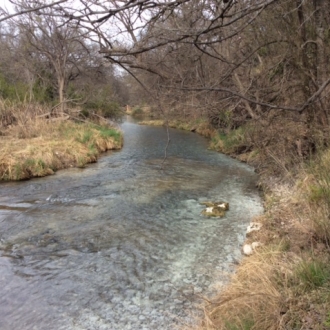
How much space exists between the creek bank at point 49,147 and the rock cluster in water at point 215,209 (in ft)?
17.8

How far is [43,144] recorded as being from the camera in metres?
11.2

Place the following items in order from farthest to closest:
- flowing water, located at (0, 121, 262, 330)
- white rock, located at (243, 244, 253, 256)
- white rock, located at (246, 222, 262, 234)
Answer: white rock, located at (246, 222, 262, 234) < white rock, located at (243, 244, 253, 256) < flowing water, located at (0, 121, 262, 330)

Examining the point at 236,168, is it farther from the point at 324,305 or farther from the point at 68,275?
the point at 324,305

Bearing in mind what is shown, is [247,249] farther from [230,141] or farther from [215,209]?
[230,141]

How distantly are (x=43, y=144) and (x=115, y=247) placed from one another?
7.16 meters

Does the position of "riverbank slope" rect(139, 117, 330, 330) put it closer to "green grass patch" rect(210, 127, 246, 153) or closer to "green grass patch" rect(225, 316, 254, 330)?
"green grass patch" rect(225, 316, 254, 330)

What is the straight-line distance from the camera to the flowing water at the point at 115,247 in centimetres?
370

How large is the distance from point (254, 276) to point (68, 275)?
2.47 metres

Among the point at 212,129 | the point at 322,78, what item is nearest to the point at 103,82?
the point at 212,129

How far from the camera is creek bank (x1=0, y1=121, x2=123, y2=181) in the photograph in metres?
9.59

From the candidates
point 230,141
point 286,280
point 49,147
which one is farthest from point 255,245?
point 230,141

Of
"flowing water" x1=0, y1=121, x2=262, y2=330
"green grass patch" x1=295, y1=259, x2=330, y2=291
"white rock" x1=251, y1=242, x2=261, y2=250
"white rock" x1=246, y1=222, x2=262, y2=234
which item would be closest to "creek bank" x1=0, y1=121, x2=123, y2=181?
"flowing water" x1=0, y1=121, x2=262, y2=330

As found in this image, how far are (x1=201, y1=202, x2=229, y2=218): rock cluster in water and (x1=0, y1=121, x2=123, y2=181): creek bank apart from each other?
543cm

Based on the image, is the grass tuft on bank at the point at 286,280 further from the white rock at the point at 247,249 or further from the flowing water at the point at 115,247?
the flowing water at the point at 115,247
